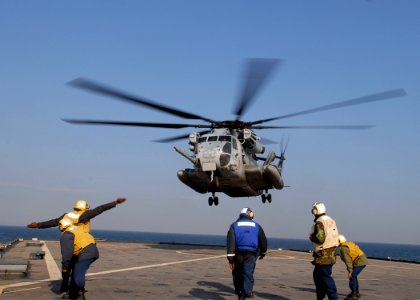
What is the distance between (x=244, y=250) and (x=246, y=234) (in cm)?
34

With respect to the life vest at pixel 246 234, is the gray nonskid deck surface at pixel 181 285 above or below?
below

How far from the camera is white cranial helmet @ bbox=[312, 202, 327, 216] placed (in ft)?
31.0

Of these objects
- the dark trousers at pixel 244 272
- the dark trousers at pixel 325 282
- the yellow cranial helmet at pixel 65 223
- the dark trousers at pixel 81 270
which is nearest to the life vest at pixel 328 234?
the dark trousers at pixel 325 282

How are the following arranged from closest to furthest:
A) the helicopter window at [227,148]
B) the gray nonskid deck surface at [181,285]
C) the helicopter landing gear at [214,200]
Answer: the gray nonskid deck surface at [181,285] < the helicopter window at [227,148] < the helicopter landing gear at [214,200]

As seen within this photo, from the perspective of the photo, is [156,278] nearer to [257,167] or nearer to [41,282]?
[41,282]

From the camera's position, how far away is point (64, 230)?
9648mm

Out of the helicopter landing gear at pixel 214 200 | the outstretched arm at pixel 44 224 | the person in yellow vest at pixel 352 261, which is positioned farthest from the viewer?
the helicopter landing gear at pixel 214 200

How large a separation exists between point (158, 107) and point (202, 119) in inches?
182

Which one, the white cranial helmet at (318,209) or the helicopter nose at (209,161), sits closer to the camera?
the white cranial helmet at (318,209)

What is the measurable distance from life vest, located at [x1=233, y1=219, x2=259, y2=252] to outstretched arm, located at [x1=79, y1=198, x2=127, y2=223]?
2611 millimetres

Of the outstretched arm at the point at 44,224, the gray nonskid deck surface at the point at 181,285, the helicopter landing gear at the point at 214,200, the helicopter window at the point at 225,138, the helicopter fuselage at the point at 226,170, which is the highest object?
the helicopter window at the point at 225,138

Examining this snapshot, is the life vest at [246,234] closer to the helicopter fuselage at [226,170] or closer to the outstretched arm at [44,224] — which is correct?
the outstretched arm at [44,224]

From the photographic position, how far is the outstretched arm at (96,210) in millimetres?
9316

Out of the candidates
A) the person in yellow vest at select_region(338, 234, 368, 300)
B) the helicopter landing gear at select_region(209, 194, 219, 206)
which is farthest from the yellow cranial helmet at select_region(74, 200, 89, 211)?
the helicopter landing gear at select_region(209, 194, 219, 206)
